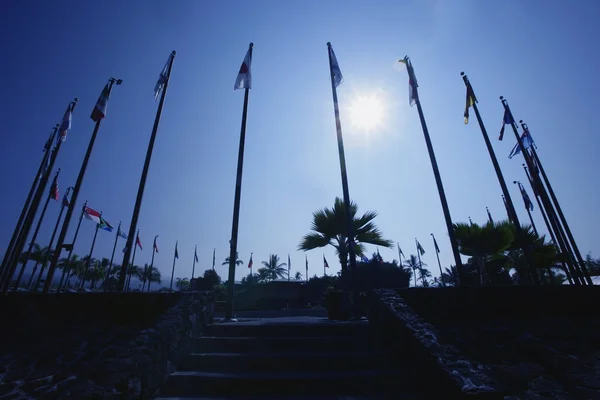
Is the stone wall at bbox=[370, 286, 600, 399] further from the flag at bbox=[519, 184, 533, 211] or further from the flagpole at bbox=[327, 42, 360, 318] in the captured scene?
the flag at bbox=[519, 184, 533, 211]

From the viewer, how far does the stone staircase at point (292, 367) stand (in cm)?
381

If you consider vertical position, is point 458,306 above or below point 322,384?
above

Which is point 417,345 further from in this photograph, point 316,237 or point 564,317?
point 316,237

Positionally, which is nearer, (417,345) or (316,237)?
(417,345)

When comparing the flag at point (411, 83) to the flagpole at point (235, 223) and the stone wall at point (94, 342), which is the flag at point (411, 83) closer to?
the flagpole at point (235, 223)

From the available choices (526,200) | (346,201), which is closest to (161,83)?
(346,201)

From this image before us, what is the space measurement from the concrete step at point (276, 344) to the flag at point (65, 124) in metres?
13.7

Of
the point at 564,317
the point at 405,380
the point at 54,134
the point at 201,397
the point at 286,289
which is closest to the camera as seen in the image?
the point at 201,397

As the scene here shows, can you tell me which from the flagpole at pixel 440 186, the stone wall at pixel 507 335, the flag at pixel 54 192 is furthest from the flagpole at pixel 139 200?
the flag at pixel 54 192

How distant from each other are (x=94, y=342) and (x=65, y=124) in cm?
1310

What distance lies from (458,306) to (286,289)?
28.3 m

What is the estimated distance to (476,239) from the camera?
44.1 ft

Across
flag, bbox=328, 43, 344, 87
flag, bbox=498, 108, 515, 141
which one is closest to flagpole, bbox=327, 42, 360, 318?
flag, bbox=328, 43, 344, 87

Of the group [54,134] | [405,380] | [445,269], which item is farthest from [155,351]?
[445,269]
